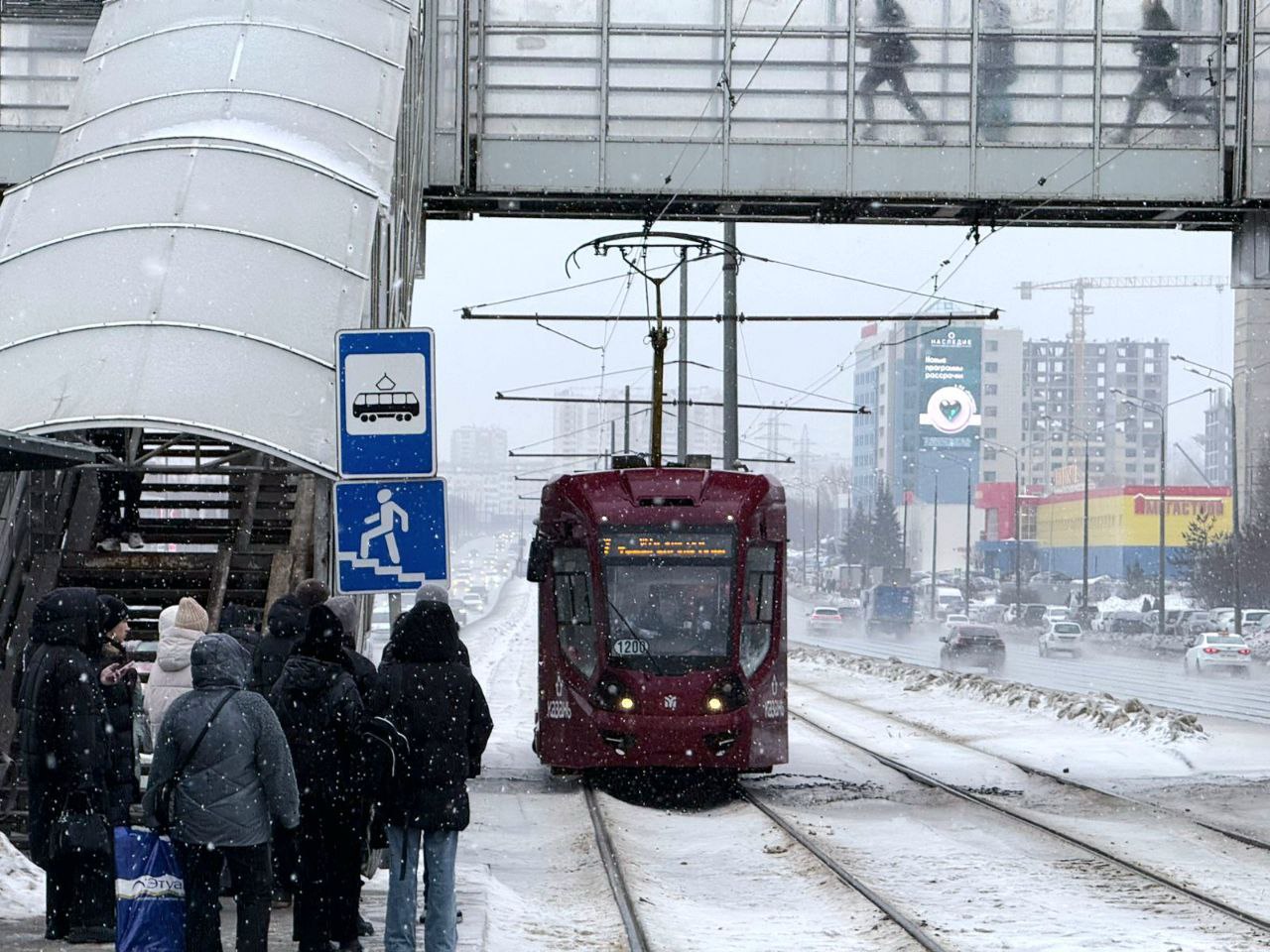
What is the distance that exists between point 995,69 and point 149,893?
16062 mm

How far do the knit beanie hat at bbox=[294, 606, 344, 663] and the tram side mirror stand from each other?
9.58 metres

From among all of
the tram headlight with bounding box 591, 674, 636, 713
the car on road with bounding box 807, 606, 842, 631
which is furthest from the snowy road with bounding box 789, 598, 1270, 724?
the tram headlight with bounding box 591, 674, 636, 713

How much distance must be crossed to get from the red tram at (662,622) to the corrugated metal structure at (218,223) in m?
3.01

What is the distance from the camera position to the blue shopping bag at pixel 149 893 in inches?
302

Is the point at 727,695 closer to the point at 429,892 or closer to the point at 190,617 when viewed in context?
the point at 190,617

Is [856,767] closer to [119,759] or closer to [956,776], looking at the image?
[956,776]

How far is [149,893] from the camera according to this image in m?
7.67

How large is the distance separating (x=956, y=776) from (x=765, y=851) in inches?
273

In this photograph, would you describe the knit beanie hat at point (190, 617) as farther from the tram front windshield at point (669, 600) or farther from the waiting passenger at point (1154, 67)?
the waiting passenger at point (1154, 67)

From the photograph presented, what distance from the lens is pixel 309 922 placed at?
27.7 feet

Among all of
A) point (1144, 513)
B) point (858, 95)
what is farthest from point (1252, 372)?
point (858, 95)

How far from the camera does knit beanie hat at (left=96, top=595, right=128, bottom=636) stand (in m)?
9.23

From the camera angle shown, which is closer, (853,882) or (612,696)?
(853,882)

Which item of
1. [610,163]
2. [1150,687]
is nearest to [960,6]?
[610,163]
